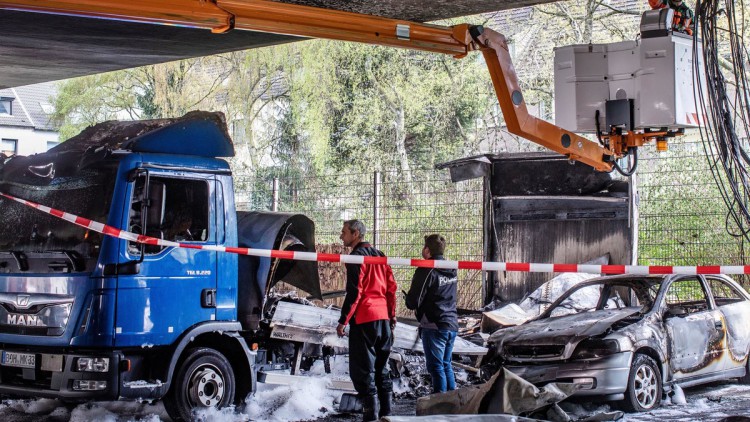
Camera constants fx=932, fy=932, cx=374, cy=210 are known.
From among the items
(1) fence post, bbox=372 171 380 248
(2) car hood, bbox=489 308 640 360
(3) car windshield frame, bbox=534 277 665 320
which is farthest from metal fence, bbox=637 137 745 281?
(1) fence post, bbox=372 171 380 248

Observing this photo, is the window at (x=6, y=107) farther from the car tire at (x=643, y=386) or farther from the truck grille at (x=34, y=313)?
the car tire at (x=643, y=386)

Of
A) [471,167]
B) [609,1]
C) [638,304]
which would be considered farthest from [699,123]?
[609,1]

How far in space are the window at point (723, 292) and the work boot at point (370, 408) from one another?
4.95 m

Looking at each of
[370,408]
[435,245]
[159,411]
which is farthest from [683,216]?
[159,411]

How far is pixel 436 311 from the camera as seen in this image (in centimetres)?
1020

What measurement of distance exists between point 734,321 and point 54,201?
809 centimetres

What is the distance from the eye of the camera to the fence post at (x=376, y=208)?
16578mm

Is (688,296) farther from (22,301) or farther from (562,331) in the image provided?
(22,301)

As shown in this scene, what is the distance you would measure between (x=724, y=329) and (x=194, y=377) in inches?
251

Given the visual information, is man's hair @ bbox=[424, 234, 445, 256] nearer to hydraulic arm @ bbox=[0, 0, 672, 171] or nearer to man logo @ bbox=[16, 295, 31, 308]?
hydraulic arm @ bbox=[0, 0, 672, 171]

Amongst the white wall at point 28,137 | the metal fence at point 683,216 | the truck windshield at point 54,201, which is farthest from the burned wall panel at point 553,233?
the white wall at point 28,137

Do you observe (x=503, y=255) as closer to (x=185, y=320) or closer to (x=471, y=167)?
(x=471, y=167)

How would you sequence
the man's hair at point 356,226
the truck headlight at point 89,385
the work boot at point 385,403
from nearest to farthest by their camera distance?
the truck headlight at point 89,385
the work boot at point 385,403
the man's hair at point 356,226

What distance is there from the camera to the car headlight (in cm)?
989
